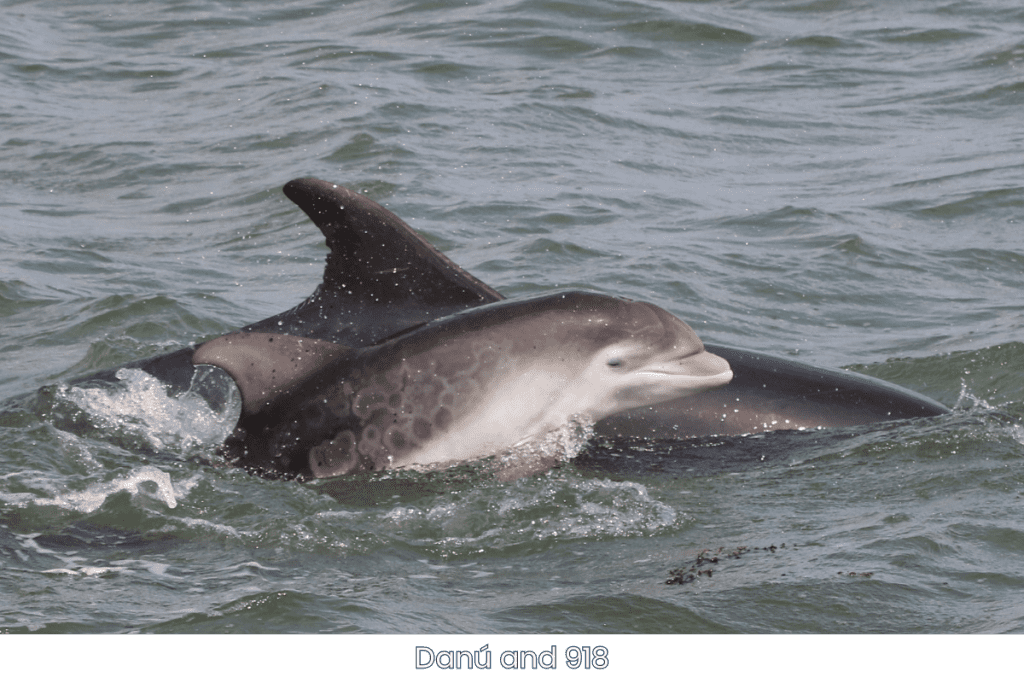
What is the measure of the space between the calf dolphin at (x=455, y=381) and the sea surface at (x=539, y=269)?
18 centimetres

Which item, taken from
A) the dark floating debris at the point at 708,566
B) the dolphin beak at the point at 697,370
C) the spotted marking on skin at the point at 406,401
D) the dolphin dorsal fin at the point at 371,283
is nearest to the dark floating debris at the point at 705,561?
the dark floating debris at the point at 708,566

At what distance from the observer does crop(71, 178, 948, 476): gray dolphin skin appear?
6.29 meters

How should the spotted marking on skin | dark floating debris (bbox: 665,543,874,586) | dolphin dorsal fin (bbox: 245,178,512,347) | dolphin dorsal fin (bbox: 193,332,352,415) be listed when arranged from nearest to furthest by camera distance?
1. dark floating debris (bbox: 665,543,874,586)
2. dolphin dorsal fin (bbox: 193,332,352,415)
3. the spotted marking on skin
4. dolphin dorsal fin (bbox: 245,178,512,347)

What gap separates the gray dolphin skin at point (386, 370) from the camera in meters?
6.29

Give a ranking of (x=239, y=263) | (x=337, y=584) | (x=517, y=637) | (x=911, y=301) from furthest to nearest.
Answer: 1. (x=239, y=263)
2. (x=911, y=301)
3. (x=337, y=584)
4. (x=517, y=637)

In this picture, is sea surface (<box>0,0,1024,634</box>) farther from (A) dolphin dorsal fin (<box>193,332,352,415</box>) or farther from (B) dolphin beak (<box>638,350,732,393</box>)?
(B) dolphin beak (<box>638,350,732,393</box>)

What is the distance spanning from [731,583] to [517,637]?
1015 millimetres

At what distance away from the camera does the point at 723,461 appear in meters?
6.93

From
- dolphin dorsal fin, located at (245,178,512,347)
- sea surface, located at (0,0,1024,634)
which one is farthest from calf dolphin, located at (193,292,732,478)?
dolphin dorsal fin, located at (245,178,512,347)

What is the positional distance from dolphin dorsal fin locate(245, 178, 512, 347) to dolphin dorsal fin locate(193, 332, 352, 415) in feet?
1.57

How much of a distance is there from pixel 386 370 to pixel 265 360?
572mm

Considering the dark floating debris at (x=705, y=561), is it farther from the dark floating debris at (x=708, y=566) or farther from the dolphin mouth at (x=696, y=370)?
the dolphin mouth at (x=696, y=370)

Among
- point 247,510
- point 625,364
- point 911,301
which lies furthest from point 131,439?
point 911,301

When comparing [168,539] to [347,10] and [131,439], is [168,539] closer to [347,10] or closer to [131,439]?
[131,439]
